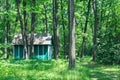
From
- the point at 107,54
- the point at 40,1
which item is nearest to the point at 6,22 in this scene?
the point at 40,1

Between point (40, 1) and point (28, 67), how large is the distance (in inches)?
610

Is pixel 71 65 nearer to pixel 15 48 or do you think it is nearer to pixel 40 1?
pixel 40 1

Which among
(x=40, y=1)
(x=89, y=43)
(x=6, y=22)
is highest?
(x=40, y=1)

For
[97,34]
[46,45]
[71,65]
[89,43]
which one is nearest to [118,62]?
[97,34]

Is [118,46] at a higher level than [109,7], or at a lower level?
lower

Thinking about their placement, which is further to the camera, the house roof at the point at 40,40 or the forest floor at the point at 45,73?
the house roof at the point at 40,40

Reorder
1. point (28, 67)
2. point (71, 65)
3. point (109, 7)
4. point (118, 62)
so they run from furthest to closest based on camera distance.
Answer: point (109, 7)
point (118, 62)
point (71, 65)
point (28, 67)

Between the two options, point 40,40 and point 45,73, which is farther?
point 40,40

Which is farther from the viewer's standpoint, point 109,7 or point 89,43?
point 89,43

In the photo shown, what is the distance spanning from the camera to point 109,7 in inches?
1668

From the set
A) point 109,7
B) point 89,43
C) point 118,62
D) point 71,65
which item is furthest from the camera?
point 89,43

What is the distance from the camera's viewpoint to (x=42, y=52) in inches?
1505

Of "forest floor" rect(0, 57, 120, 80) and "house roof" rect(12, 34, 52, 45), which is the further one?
"house roof" rect(12, 34, 52, 45)

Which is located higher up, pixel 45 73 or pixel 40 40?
pixel 40 40
